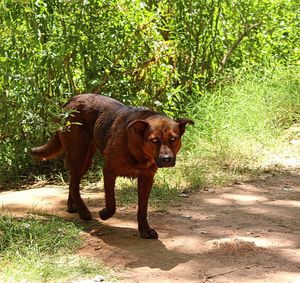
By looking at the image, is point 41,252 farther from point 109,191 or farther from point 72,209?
point 72,209

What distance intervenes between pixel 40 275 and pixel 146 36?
4865 mm

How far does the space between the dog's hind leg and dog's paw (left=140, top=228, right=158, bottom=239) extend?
830 millimetres

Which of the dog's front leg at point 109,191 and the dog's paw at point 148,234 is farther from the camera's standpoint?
the dog's front leg at point 109,191

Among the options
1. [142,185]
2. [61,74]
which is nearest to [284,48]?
[61,74]

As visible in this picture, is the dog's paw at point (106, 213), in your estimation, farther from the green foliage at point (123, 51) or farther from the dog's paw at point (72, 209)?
the green foliage at point (123, 51)

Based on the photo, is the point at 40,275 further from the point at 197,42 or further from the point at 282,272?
the point at 197,42

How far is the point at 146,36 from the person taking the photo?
8.34 meters

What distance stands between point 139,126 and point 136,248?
1.09m

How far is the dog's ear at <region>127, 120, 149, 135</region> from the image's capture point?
202 inches

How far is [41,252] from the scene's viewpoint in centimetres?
477

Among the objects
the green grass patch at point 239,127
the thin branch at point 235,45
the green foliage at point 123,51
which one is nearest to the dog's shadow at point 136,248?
the green foliage at point 123,51

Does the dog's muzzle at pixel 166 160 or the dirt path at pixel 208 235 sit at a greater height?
the dog's muzzle at pixel 166 160

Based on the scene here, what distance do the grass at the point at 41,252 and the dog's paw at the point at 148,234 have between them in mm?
588

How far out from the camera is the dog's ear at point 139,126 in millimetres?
5121
